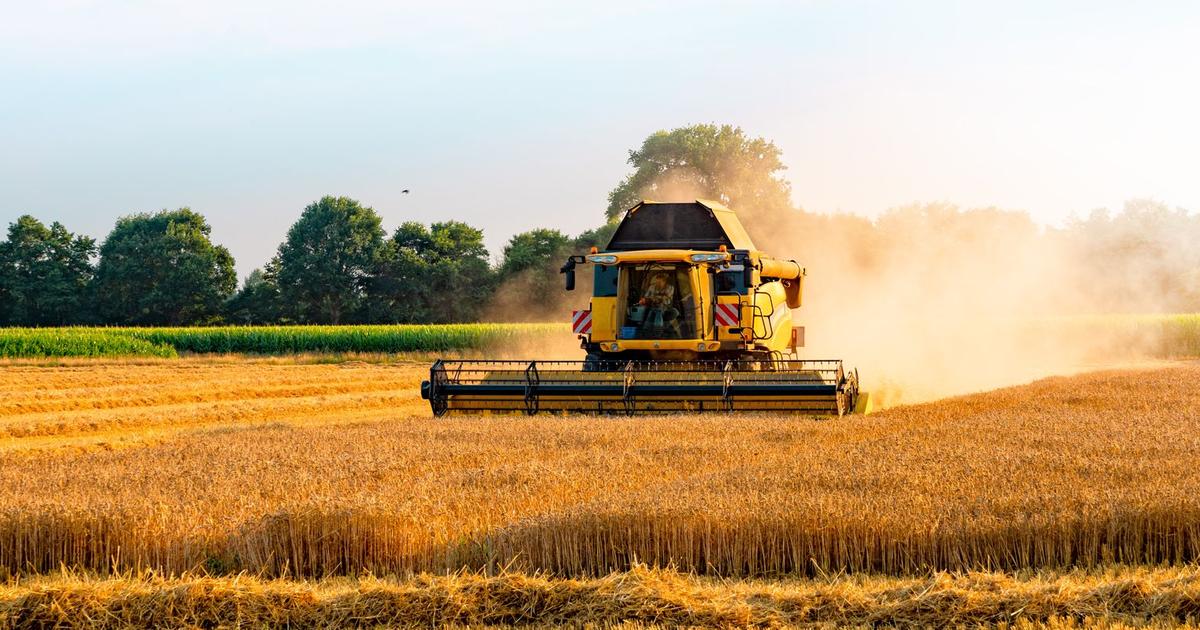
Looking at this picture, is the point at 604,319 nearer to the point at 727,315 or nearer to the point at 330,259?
the point at 727,315

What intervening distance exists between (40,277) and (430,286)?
1936 cm

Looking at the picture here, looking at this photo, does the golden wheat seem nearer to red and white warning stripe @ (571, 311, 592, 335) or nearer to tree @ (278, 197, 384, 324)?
red and white warning stripe @ (571, 311, 592, 335)

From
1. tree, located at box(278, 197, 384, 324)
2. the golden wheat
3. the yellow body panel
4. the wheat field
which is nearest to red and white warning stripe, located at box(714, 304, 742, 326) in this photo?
the yellow body panel

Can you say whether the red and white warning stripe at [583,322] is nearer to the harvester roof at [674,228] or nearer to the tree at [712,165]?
the harvester roof at [674,228]

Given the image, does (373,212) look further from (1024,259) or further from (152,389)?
(152,389)

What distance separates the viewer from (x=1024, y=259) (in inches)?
1726

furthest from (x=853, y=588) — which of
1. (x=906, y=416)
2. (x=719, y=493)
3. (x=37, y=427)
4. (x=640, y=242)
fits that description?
(x=37, y=427)

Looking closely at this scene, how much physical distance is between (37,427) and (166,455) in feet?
21.9

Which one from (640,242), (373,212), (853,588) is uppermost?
(373,212)

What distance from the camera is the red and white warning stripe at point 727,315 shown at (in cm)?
1634

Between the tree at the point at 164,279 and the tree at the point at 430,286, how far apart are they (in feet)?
29.5

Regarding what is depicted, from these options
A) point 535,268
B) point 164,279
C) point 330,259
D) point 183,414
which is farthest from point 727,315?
point 164,279

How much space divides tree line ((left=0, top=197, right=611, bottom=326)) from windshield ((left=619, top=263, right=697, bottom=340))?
127 feet

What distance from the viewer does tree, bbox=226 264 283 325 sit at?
195 ft
